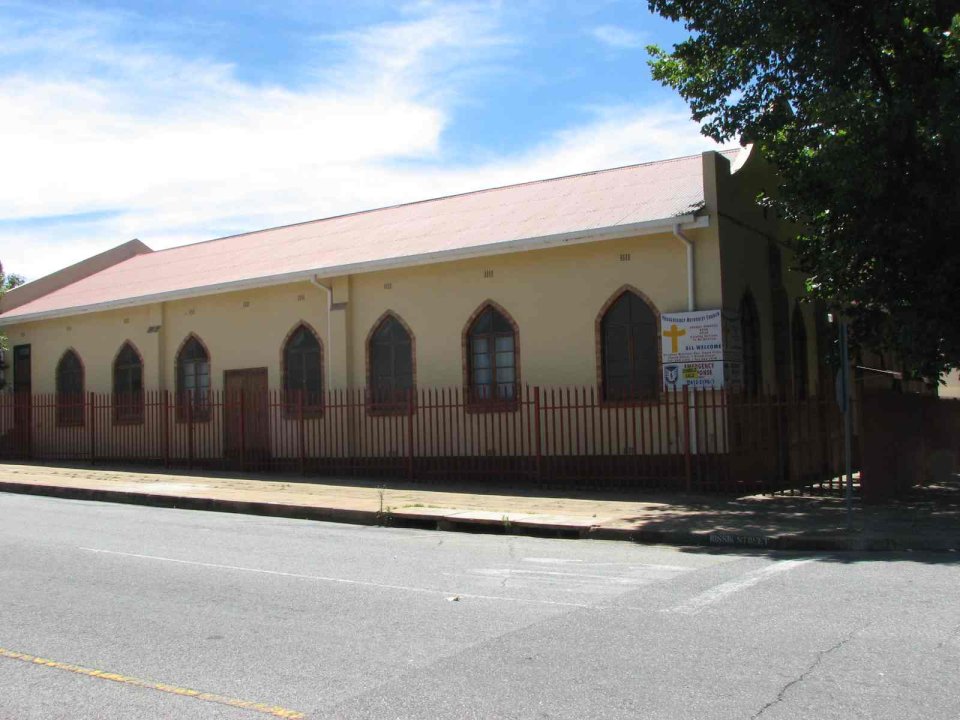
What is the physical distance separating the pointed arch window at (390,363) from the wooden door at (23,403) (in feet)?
36.7

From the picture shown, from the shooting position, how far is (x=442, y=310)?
63.7ft

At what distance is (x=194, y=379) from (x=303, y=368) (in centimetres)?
368

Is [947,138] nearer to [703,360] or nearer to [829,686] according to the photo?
[703,360]

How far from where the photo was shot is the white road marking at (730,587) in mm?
7504

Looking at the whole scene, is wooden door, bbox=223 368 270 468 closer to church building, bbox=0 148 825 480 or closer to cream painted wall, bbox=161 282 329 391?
church building, bbox=0 148 825 480

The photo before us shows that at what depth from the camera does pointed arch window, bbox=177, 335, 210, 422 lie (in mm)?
23281

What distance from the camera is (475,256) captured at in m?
18.5

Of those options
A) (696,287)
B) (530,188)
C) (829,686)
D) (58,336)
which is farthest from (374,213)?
(829,686)

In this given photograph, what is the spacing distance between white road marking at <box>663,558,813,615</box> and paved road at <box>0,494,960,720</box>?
36 millimetres

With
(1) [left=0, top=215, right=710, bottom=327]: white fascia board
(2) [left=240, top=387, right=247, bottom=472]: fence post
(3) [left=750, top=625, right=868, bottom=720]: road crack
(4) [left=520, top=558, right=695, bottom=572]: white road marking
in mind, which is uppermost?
(1) [left=0, top=215, right=710, bottom=327]: white fascia board

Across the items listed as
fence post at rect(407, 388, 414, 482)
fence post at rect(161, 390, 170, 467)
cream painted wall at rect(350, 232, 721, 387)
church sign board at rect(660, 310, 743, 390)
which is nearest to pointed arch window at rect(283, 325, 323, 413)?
cream painted wall at rect(350, 232, 721, 387)

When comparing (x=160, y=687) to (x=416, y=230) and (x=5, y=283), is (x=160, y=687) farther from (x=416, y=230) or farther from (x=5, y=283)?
(x=5, y=283)

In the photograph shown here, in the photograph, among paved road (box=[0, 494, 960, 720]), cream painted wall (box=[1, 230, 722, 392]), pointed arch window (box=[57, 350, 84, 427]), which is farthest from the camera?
pointed arch window (box=[57, 350, 84, 427])

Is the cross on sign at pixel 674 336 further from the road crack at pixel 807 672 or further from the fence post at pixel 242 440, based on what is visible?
the road crack at pixel 807 672
